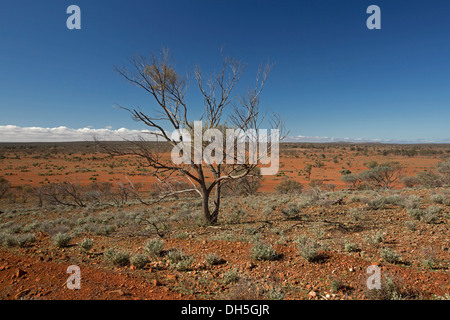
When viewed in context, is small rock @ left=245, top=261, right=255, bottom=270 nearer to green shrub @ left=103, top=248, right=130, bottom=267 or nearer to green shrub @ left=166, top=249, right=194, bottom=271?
green shrub @ left=166, top=249, right=194, bottom=271

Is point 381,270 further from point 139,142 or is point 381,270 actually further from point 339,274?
point 139,142

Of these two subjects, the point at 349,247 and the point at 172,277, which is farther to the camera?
the point at 349,247

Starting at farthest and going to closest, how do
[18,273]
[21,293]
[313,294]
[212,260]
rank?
[212,260], [18,273], [21,293], [313,294]

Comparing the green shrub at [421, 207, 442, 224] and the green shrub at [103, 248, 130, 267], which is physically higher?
the green shrub at [421, 207, 442, 224]

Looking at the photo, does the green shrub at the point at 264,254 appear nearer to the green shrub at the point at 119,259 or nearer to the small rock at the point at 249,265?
the small rock at the point at 249,265

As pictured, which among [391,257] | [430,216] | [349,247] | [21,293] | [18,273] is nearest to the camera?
[21,293]

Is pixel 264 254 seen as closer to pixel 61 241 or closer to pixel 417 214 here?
pixel 417 214

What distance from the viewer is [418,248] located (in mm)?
4582

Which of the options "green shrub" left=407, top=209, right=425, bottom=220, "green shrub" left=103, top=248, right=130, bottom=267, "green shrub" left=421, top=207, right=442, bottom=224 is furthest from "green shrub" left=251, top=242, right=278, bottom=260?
"green shrub" left=407, top=209, right=425, bottom=220

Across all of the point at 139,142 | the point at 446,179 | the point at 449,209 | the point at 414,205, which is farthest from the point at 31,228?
the point at 446,179

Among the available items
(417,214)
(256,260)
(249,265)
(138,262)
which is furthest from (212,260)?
(417,214)

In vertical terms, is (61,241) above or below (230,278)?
below

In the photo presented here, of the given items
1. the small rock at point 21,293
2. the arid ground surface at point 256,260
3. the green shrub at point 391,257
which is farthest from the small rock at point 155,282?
the green shrub at point 391,257

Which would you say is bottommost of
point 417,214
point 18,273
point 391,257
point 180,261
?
point 180,261
